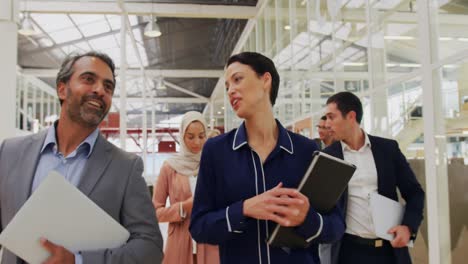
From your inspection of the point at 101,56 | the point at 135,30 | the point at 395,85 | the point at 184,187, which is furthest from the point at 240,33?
the point at 101,56

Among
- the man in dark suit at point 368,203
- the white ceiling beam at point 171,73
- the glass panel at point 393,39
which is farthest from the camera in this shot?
the white ceiling beam at point 171,73

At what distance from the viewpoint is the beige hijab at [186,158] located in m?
2.68

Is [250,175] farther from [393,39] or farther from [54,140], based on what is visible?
[393,39]

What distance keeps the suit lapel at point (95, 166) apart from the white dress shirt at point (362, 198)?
144cm

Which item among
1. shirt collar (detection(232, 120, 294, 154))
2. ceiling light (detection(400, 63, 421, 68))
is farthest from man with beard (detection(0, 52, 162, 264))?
ceiling light (detection(400, 63, 421, 68))

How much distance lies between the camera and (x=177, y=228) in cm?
253

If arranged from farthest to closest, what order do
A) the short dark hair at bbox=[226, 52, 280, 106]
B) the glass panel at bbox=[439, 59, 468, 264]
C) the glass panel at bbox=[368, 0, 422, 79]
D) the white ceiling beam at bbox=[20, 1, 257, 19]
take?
the white ceiling beam at bbox=[20, 1, 257, 19], the glass panel at bbox=[368, 0, 422, 79], the glass panel at bbox=[439, 59, 468, 264], the short dark hair at bbox=[226, 52, 280, 106]

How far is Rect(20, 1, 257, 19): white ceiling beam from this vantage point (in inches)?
302

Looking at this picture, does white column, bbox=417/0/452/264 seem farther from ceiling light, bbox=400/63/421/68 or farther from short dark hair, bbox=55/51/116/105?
short dark hair, bbox=55/51/116/105

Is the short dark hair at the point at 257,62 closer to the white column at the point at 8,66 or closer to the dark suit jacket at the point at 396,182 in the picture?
the dark suit jacket at the point at 396,182

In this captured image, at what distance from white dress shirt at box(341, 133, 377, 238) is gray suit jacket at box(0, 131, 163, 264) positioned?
4.19ft

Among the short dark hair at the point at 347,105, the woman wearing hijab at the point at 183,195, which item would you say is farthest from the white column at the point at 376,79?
the woman wearing hijab at the point at 183,195

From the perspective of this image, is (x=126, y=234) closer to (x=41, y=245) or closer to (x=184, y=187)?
(x=41, y=245)

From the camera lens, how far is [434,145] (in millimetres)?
2498
